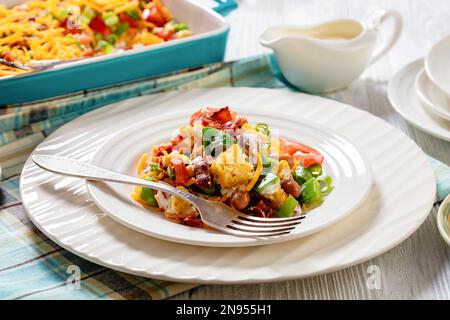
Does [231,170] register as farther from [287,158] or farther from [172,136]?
[172,136]

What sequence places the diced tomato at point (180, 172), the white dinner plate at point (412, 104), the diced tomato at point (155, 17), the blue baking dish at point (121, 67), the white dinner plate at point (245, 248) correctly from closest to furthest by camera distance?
1. the white dinner plate at point (245, 248)
2. the diced tomato at point (180, 172)
3. the white dinner plate at point (412, 104)
4. the blue baking dish at point (121, 67)
5. the diced tomato at point (155, 17)

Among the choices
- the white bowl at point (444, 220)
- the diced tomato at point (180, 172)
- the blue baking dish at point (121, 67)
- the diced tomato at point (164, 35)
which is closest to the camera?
the white bowl at point (444, 220)

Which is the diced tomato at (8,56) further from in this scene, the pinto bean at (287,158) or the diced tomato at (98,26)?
the pinto bean at (287,158)

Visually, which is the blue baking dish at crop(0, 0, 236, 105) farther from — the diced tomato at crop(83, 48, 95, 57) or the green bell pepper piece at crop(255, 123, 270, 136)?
the green bell pepper piece at crop(255, 123, 270, 136)

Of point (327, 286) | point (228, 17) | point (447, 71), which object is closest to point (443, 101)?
point (447, 71)

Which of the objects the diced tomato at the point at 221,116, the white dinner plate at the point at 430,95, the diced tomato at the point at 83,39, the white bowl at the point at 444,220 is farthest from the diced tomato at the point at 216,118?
the diced tomato at the point at 83,39

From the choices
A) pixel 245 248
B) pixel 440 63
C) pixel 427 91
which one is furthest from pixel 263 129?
pixel 440 63
